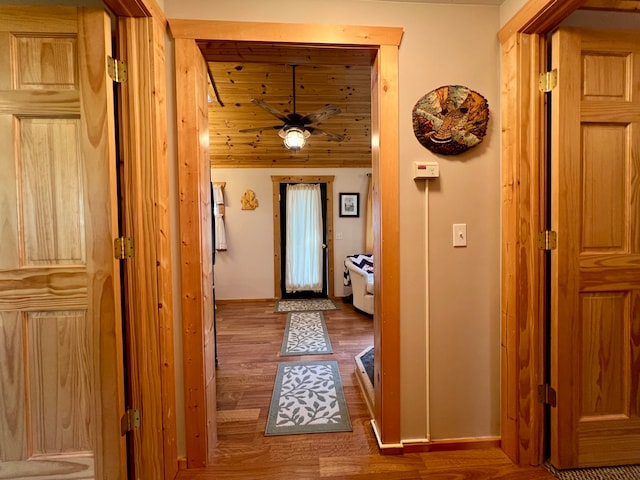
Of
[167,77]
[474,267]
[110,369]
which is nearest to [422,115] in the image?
[474,267]

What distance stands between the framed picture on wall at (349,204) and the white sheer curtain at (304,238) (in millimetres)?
411

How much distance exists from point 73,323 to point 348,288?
14.1 feet

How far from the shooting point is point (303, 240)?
523 cm

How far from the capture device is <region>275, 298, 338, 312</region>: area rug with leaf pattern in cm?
446

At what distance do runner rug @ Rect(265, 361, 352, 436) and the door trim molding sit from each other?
0.94 m

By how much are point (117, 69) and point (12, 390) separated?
139 cm

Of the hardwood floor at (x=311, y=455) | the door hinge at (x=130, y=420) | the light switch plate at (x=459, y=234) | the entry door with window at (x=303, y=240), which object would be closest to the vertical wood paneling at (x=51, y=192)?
the door hinge at (x=130, y=420)

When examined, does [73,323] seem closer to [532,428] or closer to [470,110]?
[470,110]

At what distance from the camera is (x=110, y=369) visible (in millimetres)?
1161

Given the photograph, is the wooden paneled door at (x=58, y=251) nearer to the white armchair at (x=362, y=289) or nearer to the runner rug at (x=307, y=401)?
the runner rug at (x=307, y=401)

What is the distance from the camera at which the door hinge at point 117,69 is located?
1.16 meters

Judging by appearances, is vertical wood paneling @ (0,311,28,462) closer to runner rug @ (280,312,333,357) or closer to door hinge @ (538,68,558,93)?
runner rug @ (280,312,333,357)

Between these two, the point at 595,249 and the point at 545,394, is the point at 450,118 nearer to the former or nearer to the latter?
the point at 595,249

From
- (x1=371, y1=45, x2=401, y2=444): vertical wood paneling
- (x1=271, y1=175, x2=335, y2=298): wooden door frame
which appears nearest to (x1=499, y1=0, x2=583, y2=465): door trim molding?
(x1=371, y1=45, x2=401, y2=444): vertical wood paneling
